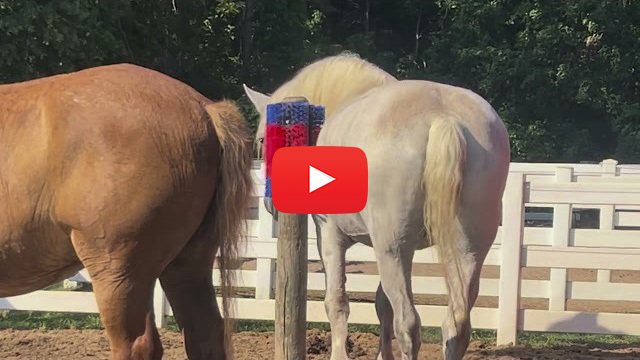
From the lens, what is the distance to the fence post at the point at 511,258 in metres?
7.01

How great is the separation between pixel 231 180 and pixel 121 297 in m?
0.69

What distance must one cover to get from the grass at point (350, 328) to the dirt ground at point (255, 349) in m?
0.30

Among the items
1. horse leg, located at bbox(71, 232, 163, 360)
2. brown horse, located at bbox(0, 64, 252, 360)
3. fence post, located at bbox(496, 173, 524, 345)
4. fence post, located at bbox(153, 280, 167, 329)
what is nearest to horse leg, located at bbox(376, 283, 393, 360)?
fence post, located at bbox(496, 173, 524, 345)

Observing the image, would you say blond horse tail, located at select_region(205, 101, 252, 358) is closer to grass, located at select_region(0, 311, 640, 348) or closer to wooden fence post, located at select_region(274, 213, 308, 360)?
wooden fence post, located at select_region(274, 213, 308, 360)

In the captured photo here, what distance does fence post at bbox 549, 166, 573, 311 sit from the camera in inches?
282

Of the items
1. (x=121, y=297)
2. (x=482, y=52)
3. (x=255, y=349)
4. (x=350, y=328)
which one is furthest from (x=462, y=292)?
(x=482, y=52)

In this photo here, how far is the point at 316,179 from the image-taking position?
3.37 metres

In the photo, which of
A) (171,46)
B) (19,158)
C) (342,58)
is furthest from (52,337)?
(171,46)

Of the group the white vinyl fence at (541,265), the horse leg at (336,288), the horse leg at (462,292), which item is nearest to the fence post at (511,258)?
the white vinyl fence at (541,265)

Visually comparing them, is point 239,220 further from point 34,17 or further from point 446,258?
point 34,17

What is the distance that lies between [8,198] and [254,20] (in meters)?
19.3

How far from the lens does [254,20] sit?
2267 cm

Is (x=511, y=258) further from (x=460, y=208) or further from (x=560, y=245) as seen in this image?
(x=460, y=208)

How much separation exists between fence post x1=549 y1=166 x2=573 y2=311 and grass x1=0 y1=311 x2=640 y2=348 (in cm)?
34
